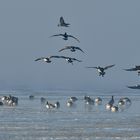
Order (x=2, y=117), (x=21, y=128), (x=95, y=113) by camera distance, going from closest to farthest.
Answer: (x=21, y=128) → (x=2, y=117) → (x=95, y=113)

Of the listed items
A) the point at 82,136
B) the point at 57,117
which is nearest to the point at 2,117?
the point at 57,117

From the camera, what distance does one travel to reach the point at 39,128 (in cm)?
5278

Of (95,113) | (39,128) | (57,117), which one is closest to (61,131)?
(39,128)

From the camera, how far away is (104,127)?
53594 mm

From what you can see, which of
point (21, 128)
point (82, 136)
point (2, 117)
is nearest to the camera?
point (82, 136)

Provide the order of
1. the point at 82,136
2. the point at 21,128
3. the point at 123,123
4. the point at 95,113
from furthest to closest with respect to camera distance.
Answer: the point at 95,113 < the point at 123,123 < the point at 21,128 < the point at 82,136

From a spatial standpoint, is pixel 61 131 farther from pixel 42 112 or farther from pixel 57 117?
pixel 42 112

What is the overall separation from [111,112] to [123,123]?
463 inches

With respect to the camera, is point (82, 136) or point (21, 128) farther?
point (21, 128)

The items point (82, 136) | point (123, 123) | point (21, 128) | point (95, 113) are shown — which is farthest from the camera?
point (95, 113)

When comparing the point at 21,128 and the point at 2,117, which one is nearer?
the point at 21,128

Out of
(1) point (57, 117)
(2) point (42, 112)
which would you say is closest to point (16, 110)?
(2) point (42, 112)

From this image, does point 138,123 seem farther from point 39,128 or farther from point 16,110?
point 16,110

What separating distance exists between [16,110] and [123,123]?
1491 cm
